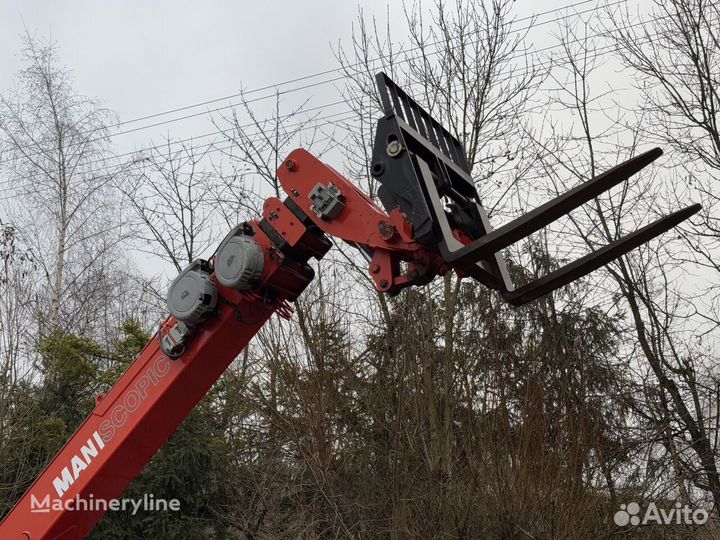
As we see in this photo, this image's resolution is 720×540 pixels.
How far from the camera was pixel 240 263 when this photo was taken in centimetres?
412

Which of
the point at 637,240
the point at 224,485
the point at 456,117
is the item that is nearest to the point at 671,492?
the point at 637,240

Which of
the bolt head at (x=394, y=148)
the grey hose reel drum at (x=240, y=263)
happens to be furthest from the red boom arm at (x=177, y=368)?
the bolt head at (x=394, y=148)

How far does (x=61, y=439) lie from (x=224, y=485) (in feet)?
6.96

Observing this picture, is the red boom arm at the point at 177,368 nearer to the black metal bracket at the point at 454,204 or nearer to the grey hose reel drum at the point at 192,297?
the grey hose reel drum at the point at 192,297

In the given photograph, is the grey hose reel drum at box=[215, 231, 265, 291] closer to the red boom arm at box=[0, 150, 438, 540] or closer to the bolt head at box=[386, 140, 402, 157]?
the red boom arm at box=[0, 150, 438, 540]

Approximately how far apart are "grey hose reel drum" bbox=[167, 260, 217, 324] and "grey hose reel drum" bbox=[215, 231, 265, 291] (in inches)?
3.6

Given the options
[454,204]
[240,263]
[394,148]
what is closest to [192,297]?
[240,263]

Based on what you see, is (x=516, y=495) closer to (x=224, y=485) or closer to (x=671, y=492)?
(x=671, y=492)

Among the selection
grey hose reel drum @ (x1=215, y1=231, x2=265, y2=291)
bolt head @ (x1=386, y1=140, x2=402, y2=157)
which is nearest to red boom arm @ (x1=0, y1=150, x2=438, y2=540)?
grey hose reel drum @ (x1=215, y1=231, x2=265, y2=291)

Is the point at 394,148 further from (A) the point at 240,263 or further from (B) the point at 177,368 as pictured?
(B) the point at 177,368

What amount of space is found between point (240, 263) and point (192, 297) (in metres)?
0.35

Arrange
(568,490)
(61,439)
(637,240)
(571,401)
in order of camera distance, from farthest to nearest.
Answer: (61,439)
(571,401)
(568,490)
(637,240)

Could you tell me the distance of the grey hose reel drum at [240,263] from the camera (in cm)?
410

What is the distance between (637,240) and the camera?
361 centimetres
